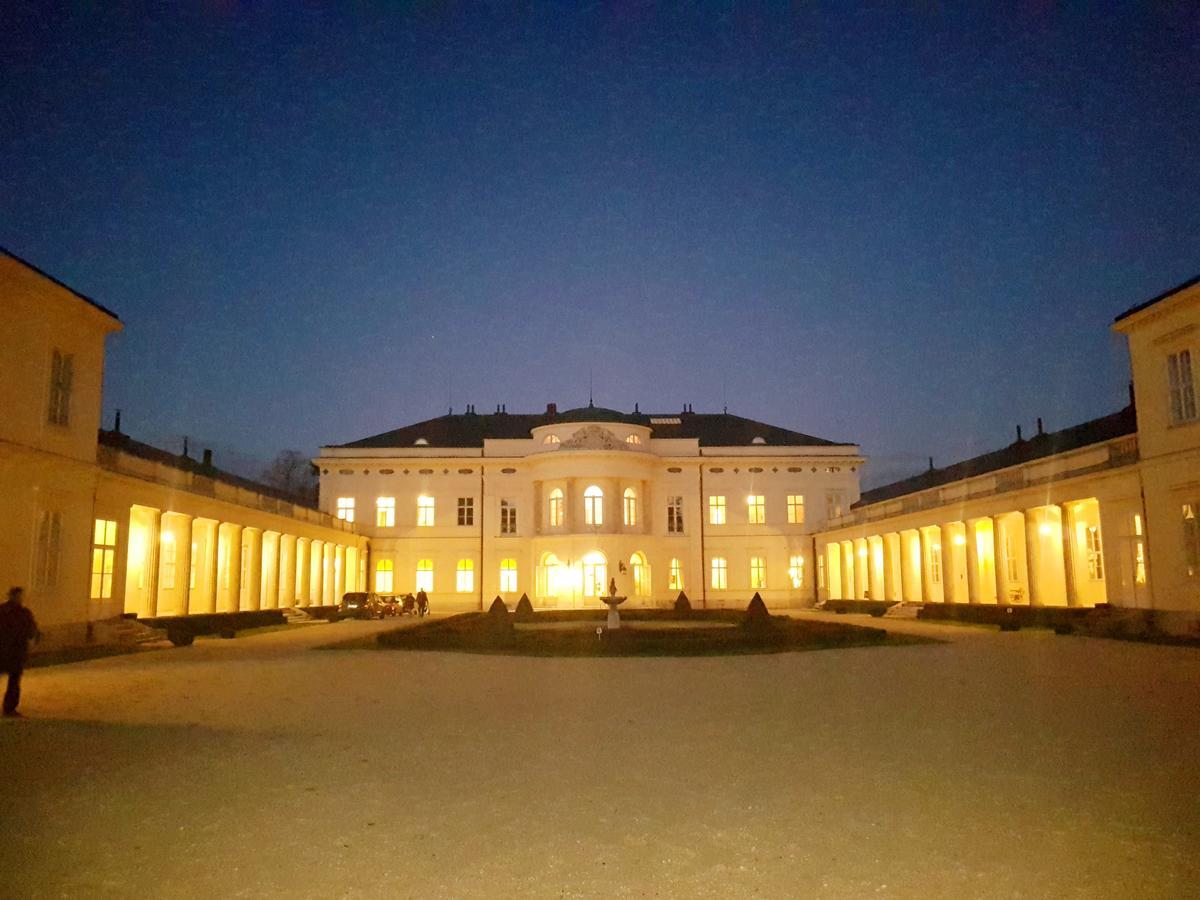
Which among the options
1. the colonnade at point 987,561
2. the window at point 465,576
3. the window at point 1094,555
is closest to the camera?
the colonnade at point 987,561

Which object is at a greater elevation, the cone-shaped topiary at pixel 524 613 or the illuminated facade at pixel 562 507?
the illuminated facade at pixel 562 507

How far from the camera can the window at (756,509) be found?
48.5 m

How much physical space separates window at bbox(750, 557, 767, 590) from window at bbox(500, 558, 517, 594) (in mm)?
12821

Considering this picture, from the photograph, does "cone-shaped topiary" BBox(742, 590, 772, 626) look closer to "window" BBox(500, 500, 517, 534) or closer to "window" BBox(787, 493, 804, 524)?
"window" BBox(787, 493, 804, 524)

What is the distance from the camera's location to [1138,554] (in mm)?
22016

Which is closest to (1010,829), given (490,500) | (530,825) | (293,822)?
(530,825)

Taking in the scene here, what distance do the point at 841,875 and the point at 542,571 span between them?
4150 cm

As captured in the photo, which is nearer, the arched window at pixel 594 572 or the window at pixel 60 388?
the window at pixel 60 388

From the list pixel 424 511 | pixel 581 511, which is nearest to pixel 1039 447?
pixel 581 511

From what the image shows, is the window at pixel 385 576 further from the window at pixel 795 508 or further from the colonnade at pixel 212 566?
the window at pixel 795 508

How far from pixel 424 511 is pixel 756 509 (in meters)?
18.2

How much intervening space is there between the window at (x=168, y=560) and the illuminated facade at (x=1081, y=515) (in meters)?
26.5

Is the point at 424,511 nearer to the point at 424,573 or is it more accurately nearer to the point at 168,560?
the point at 424,573

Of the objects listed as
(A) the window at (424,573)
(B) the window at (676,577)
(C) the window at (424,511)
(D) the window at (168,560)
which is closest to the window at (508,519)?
(C) the window at (424,511)
